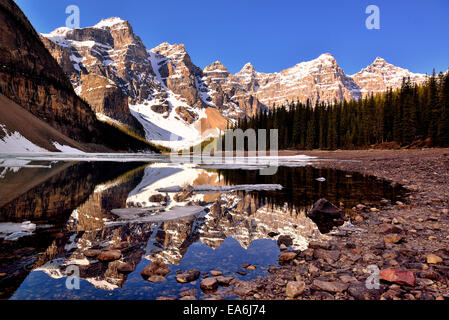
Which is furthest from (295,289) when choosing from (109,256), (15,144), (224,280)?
(15,144)

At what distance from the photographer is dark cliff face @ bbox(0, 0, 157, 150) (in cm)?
10150

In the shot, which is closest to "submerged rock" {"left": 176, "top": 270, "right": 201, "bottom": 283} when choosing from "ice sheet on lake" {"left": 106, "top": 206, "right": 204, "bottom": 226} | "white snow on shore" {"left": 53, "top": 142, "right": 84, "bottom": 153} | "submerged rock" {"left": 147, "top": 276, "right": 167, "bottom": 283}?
"submerged rock" {"left": 147, "top": 276, "right": 167, "bottom": 283}

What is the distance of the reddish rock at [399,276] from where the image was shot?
3616 mm

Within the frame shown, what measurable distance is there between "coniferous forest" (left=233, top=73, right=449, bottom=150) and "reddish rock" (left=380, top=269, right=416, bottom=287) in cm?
5534

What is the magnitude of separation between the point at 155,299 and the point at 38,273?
7.49ft

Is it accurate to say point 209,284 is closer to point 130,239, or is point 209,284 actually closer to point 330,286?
point 330,286

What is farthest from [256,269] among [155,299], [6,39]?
[6,39]

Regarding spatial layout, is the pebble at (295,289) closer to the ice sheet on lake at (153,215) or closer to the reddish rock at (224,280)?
the reddish rock at (224,280)

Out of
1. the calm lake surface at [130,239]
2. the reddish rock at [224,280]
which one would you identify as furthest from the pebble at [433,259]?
the reddish rock at [224,280]

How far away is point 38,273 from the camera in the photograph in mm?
4125

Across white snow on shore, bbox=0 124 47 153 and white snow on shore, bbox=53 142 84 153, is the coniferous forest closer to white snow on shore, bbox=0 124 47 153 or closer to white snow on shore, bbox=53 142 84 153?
white snow on shore, bbox=53 142 84 153

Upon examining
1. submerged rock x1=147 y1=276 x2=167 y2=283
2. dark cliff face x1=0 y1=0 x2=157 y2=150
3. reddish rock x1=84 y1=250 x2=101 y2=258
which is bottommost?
submerged rock x1=147 y1=276 x2=167 y2=283

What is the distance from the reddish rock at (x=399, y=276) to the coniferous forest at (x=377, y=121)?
182ft

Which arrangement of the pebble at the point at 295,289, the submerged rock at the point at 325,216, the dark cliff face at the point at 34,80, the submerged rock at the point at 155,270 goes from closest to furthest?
the pebble at the point at 295,289 < the submerged rock at the point at 155,270 < the submerged rock at the point at 325,216 < the dark cliff face at the point at 34,80
